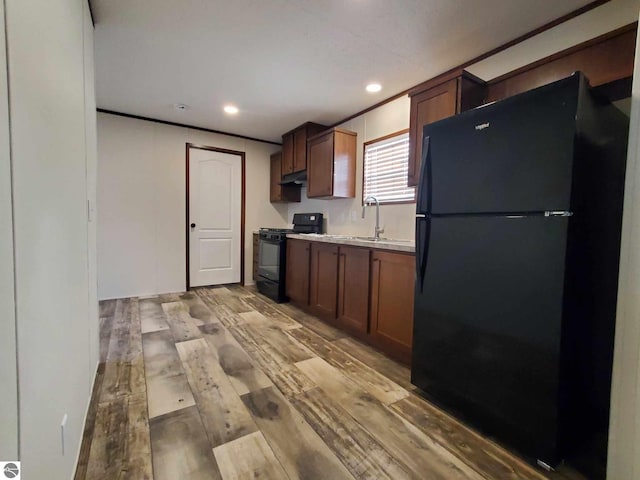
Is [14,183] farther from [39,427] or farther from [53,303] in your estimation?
[39,427]

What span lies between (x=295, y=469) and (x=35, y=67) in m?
1.76

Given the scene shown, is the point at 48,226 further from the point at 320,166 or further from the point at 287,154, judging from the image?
the point at 287,154

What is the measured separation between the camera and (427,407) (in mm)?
1692

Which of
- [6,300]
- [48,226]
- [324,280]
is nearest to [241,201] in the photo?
[324,280]

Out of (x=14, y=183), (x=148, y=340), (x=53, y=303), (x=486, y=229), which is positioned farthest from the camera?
(x=148, y=340)

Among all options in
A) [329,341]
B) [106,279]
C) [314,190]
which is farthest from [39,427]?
[106,279]

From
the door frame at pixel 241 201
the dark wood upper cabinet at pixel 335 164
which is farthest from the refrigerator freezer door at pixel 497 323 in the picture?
the door frame at pixel 241 201

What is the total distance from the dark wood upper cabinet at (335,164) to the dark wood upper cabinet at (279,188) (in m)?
1.12

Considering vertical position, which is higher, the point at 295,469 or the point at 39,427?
the point at 39,427

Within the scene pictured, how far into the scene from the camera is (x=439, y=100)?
2291 mm

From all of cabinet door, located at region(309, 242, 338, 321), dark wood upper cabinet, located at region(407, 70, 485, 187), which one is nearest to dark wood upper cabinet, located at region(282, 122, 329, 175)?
cabinet door, located at region(309, 242, 338, 321)

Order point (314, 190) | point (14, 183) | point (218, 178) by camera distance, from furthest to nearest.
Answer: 1. point (218, 178)
2. point (314, 190)
3. point (14, 183)

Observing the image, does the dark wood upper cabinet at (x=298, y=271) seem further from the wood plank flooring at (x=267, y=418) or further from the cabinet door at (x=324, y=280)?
the wood plank flooring at (x=267, y=418)

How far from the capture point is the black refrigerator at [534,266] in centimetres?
121
